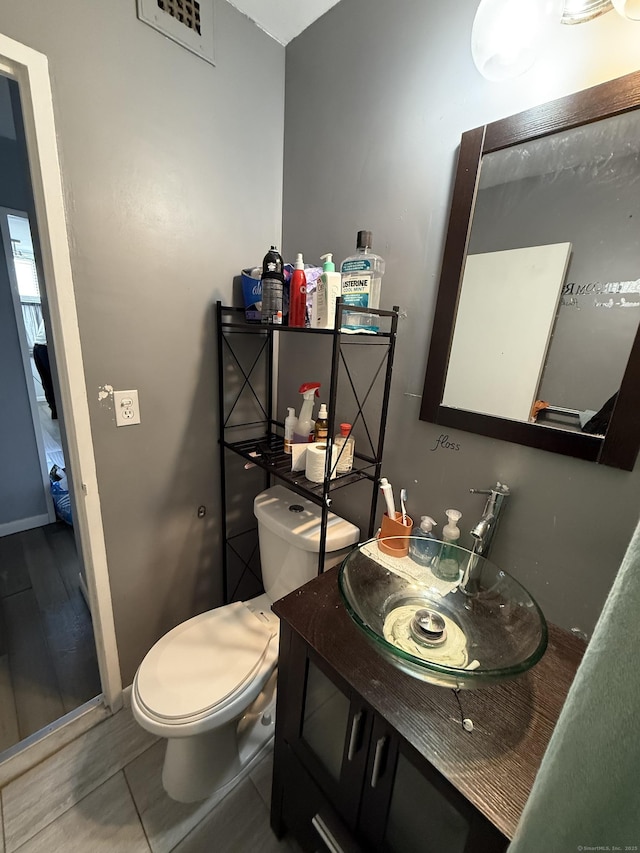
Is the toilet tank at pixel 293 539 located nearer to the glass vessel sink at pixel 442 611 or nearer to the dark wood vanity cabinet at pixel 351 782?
the glass vessel sink at pixel 442 611

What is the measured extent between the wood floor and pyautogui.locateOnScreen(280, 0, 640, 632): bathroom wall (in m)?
1.55

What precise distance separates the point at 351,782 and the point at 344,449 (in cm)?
74

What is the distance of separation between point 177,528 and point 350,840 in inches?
38.5

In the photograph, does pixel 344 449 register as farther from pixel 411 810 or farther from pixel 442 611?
pixel 411 810

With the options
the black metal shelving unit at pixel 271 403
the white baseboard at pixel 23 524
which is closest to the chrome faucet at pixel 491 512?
the black metal shelving unit at pixel 271 403

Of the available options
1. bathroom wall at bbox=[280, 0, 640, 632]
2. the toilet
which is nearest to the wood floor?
the toilet

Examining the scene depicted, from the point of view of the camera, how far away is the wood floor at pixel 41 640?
4.20ft

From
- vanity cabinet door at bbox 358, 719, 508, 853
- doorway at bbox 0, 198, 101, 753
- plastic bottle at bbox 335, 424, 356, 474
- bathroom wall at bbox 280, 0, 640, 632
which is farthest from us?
doorway at bbox 0, 198, 101, 753

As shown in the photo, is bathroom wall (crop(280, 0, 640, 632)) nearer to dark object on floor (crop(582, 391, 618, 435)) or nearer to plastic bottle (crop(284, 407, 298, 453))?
dark object on floor (crop(582, 391, 618, 435))

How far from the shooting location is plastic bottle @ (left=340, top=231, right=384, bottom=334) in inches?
35.9

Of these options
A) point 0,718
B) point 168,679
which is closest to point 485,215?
point 168,679

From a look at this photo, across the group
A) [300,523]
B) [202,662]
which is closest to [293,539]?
[300,523]

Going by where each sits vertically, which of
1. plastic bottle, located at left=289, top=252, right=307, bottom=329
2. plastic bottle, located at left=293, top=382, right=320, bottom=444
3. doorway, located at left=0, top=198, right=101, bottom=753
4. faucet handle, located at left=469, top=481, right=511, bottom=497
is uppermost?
plastic bottle, located at left=289, top=252, right=307, bottom=329

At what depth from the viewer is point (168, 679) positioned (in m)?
0.99
